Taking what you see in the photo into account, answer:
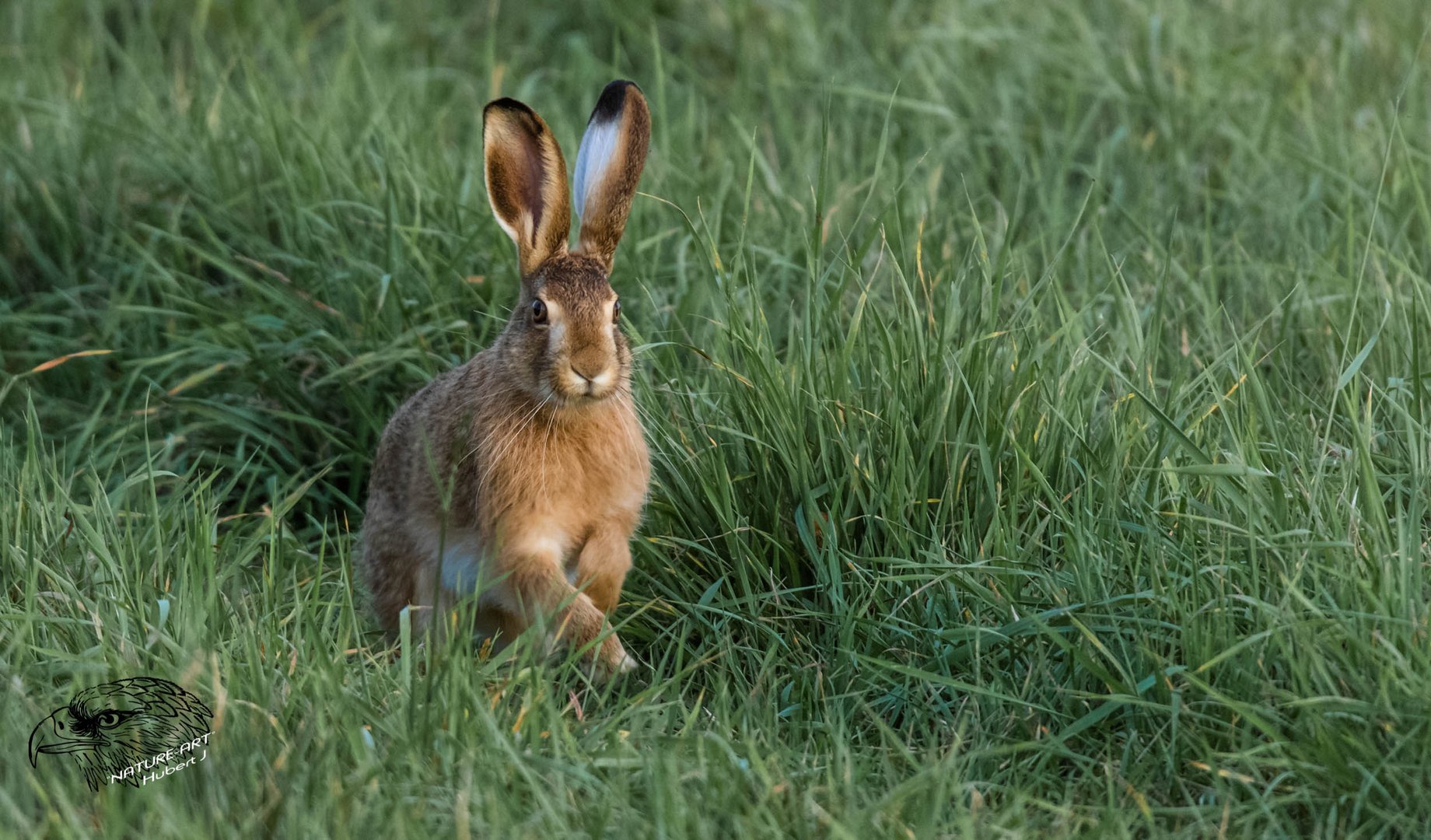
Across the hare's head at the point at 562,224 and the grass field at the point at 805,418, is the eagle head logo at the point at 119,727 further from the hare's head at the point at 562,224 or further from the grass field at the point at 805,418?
the hare's head at the point at 562,224

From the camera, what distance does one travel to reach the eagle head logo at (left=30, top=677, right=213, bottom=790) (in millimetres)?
2689

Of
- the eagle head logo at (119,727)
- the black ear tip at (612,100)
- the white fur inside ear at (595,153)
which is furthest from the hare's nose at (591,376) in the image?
the eagle head logo at (119,727)

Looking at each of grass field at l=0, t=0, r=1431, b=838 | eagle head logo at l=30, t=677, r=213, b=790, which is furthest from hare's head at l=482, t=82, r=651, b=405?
eagle head logo at l=30, t=677, r=213, b=790

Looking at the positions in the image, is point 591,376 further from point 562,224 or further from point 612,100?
point 612,100

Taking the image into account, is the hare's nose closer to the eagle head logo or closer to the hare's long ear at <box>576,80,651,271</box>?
the hare's long ear at <box>576,80,651,271</box>

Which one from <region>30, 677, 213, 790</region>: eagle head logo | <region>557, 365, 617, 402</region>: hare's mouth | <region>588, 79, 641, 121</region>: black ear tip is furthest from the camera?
<region>588, 79, 641, 121</region>: black ear tip

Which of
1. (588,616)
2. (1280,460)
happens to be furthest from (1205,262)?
(588,616)

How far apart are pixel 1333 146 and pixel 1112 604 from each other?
260 cm

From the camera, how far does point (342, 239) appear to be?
463 centimetres

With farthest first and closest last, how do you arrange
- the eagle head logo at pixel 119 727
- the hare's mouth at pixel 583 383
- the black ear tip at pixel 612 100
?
the black ear tip at pixel 612 100
the hare's mouth at pixel 583 383
the eagle head logo at pixel 119 727

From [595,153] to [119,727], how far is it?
1584 mm

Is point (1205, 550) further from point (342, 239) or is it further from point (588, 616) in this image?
point (342, 239)

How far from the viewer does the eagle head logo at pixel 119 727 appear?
2689 millimetres

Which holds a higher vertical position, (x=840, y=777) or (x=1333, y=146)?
(x=1333, y=146)
